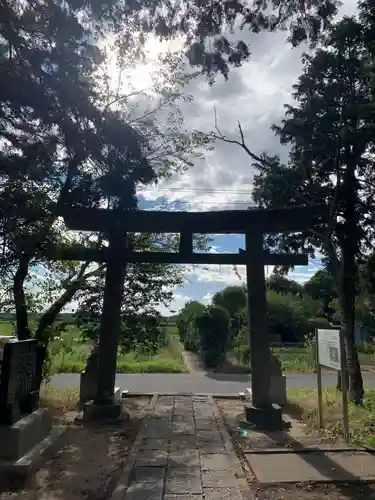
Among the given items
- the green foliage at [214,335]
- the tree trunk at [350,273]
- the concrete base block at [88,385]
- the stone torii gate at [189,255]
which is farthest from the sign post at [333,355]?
the green foliage at [214,335]

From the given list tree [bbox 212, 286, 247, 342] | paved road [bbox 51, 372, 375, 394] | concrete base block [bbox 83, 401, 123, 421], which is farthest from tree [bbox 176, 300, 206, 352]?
concrete base block [bbox 83, 401, 123, 421]

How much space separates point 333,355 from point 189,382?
10382 mm

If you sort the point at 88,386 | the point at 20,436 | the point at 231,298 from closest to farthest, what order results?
the point at 20,436 → the point at 88,386 → the point at 231,298

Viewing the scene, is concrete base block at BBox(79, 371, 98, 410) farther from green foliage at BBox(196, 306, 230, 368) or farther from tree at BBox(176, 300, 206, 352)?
tree at BBox(176, 300, 206, 352)

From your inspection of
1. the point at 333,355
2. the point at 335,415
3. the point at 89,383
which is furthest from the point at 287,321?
the point at 333,355

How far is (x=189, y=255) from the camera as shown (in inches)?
376

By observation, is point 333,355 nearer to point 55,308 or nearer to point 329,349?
point 329,349

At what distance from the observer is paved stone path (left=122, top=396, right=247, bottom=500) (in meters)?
4.83

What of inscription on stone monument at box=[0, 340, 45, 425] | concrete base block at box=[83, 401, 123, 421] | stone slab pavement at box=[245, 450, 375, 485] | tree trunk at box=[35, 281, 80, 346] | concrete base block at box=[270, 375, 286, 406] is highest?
tree trunk at box=[35, 281, 80, 346]

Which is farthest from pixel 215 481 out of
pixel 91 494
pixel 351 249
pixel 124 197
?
pixel 351 249

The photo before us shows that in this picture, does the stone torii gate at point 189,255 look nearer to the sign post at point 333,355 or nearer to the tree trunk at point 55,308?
Result: the sign post at point 333,355

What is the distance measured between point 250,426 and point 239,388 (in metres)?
7.44

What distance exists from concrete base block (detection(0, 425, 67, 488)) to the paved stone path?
1173 millimetres

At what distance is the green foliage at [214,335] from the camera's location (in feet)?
71.0
